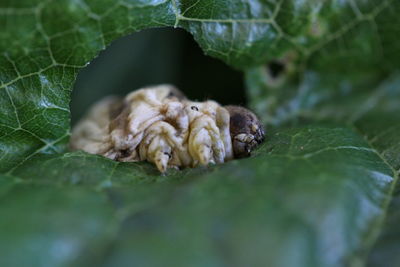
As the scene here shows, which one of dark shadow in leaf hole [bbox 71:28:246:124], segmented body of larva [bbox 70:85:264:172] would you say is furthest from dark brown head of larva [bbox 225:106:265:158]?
dark shadow in leaf hole [bbox 71:28:246:124]

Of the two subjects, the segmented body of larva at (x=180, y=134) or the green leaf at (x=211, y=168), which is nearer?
the green leaf at (x=211, y=168)

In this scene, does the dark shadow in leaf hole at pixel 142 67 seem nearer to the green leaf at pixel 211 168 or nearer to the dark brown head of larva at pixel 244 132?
the green leaf at pixel 211 168

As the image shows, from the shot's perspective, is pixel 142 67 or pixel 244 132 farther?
pixel 142 67

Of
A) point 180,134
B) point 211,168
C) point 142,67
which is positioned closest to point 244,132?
point 180,134

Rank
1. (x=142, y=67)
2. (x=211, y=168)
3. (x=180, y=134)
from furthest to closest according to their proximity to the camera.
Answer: (x=142, y=67)
(x=180, y=134)
(x=211, y=168)

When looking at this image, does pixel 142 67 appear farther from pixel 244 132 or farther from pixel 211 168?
pixel 211 168

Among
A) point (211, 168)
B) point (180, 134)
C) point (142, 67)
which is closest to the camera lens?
point (211, 168)

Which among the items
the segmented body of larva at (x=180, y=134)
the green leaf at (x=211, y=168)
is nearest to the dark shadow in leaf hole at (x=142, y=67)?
the green leaf at (x=211, y=168)

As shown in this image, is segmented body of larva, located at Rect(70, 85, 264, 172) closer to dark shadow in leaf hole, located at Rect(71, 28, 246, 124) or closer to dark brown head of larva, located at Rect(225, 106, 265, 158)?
dark brown head of larva, located at Rect(225, 106, 265, 158)
